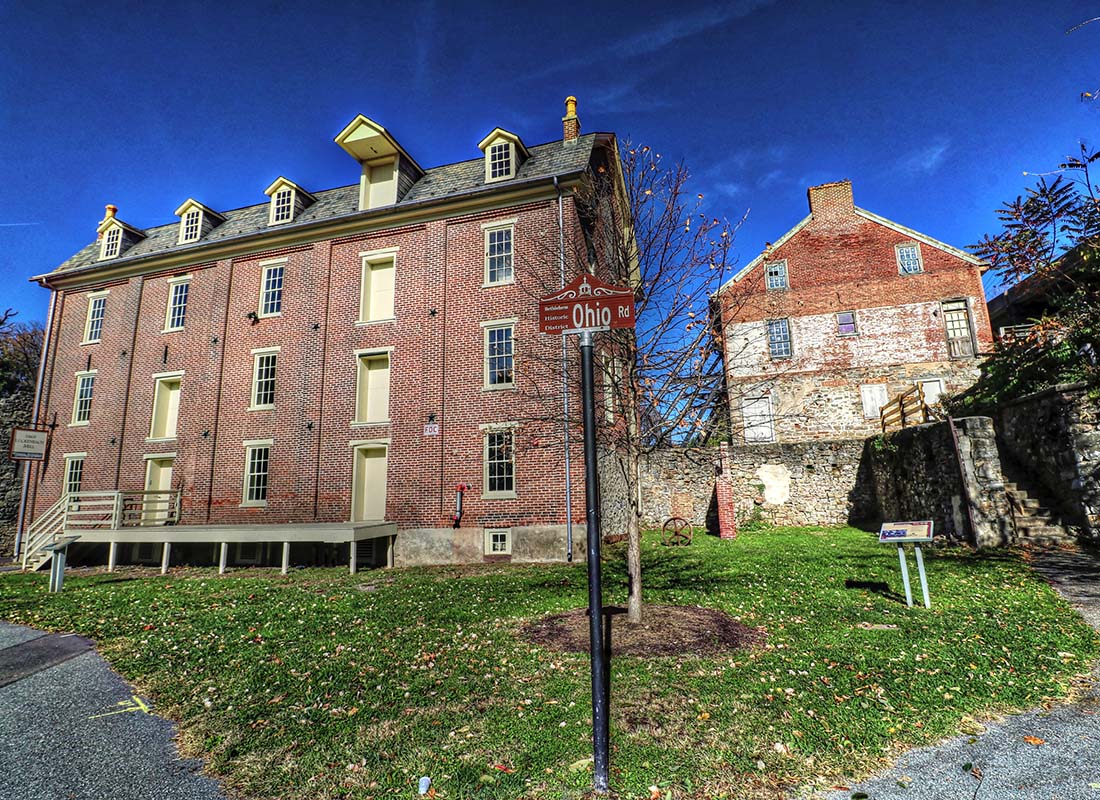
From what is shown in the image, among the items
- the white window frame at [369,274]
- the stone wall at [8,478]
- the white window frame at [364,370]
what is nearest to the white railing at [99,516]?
the stone wall at [8,478]

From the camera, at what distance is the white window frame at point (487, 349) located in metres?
14.4

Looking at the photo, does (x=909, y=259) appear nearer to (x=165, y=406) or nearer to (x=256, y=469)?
(x=256, y=469)

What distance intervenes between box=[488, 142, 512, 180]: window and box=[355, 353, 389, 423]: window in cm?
655

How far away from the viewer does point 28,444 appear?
18.0m

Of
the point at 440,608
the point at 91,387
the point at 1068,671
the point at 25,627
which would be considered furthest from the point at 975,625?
the point at 91,387

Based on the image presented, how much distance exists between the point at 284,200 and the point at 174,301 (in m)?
5.63

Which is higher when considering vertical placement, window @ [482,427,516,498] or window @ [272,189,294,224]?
window @ [272,189,294,224]

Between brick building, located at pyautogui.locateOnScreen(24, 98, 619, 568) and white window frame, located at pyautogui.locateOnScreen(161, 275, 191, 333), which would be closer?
brick building, located at pyautogui.locateOnScreen(24, 98, 619, 568)

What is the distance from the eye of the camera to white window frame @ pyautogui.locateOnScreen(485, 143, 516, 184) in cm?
1598

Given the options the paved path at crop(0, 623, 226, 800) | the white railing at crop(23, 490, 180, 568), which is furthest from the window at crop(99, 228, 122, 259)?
the paved path at crop(0, 623, 226, 800)

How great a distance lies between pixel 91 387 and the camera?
64.8ft

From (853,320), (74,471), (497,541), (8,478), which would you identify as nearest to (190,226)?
(74,471)

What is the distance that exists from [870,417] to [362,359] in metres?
20.1

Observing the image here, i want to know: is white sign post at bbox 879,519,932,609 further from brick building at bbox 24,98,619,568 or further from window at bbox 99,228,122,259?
window at bbox 99,228,122,259
